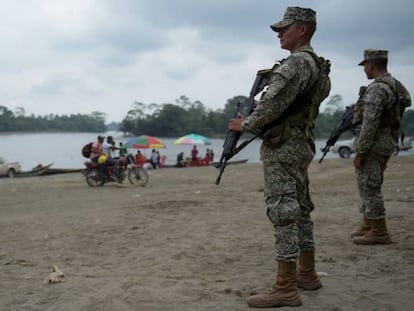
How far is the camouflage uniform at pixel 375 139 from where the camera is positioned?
4777 mm

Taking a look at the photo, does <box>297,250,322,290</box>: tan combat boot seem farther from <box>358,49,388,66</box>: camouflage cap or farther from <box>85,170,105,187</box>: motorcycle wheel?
<box>85,170,105,187</box>: motorcycle wheel

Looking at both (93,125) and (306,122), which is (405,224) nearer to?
(306,122)

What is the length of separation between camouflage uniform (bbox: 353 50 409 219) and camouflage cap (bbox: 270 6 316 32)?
176cm

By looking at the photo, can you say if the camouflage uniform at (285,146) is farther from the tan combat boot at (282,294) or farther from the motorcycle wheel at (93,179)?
the motorcycle wheel at (93,179)

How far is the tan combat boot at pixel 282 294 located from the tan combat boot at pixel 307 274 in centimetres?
32

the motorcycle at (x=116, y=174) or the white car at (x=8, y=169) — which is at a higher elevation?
the motorcycle at (x=116, y=174)

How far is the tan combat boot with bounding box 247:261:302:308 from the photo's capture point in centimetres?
320

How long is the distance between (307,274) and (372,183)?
1832 mm

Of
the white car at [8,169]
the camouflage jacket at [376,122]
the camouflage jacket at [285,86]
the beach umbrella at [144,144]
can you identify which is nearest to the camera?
the camouflage jacket at [285,86]

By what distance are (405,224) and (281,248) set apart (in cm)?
352

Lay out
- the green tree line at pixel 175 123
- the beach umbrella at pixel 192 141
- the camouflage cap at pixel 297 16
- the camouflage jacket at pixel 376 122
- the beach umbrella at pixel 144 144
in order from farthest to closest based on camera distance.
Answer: the green tree line at pixel 175 123 → the beach umbrella at pixel 192 141 → the beach umbrella at pixel 144 144 → the camouflage jacket at pixel 376 122 → the camouflage cap at pixel 297 16

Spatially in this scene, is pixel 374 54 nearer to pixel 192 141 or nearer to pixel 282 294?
pixel 282 294

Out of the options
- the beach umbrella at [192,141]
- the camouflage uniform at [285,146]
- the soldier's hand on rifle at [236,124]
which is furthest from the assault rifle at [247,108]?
the beach umbrella at [192,141]

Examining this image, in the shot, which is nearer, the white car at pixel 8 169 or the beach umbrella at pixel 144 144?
the white car at pixel 8 169
